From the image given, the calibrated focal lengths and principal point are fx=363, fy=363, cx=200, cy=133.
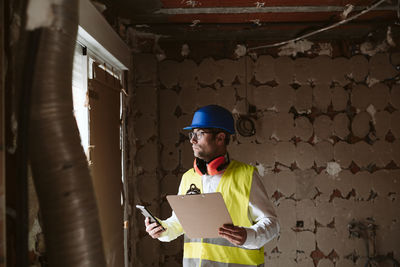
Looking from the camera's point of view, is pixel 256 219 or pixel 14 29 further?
pixel 256 219

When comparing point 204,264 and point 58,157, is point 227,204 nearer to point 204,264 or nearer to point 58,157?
point 204,264

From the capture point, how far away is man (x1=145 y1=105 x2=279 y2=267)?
200 centimetres

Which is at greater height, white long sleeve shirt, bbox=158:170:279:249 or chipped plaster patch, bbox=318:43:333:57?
chipped plaster patch, bbox=318:43:333:57

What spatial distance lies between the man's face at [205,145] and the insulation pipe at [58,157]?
1.19 m

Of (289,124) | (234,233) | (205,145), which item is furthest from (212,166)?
(289,124)

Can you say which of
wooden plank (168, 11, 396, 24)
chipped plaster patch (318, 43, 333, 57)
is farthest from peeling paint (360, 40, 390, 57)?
wooden plank (168, 11, 396, 24)

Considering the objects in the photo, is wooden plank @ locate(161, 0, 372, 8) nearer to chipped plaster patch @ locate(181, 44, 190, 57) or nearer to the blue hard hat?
chipped plaster patch @ locate(181, 44, 190, 57)

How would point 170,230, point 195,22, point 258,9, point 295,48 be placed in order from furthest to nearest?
1. point 295,48
2. point 195,22
3. point 258,9
4. point 170,230

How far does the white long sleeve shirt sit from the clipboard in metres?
0.18

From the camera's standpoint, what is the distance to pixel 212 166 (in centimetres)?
227

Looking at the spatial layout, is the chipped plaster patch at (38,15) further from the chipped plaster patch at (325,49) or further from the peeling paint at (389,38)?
the peeling paint at (389,38)

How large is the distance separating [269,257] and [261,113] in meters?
1.50

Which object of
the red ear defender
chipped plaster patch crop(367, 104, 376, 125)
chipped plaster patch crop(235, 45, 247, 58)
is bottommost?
the red ear defender

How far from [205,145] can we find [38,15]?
1.38 metres
